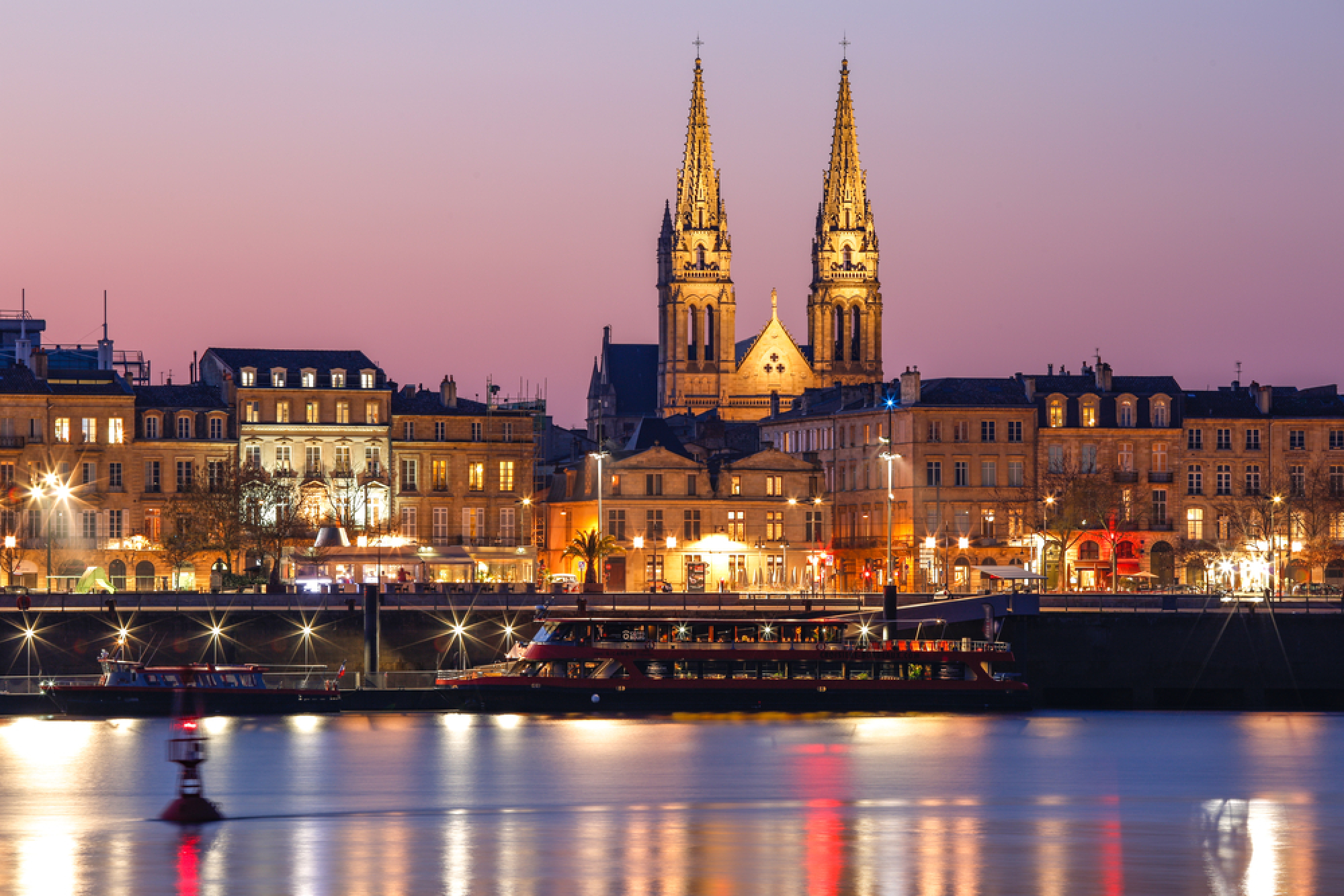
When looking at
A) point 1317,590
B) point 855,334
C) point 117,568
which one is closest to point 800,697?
point 1317,590

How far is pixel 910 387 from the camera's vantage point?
121812 mm

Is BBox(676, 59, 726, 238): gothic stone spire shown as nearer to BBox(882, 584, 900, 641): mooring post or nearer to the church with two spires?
the church with two spires

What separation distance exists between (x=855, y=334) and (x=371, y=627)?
112 m

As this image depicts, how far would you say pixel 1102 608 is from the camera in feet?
289

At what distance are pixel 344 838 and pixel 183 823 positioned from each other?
12.7 ft

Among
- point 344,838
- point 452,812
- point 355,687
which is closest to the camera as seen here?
point 344,838

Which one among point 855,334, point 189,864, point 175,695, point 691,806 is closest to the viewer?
point 189,864

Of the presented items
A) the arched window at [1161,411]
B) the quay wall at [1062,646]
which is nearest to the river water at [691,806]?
the quay wall at [1062,646]

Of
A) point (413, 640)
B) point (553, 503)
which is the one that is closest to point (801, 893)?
point (413, 640)

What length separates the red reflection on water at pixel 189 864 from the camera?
134 ft

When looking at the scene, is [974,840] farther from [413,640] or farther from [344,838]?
[413,640]

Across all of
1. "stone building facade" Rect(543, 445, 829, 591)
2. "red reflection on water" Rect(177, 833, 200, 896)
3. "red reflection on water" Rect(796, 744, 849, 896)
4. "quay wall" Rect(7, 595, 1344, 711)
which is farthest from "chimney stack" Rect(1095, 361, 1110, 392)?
"red reflection on water" Rect(177, 833, 200, 896)

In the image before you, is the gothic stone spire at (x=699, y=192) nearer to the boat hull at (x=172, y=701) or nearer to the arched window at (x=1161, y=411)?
the arched window at (x=1161, y=411)

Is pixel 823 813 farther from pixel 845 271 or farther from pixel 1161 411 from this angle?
pixel 845 271
